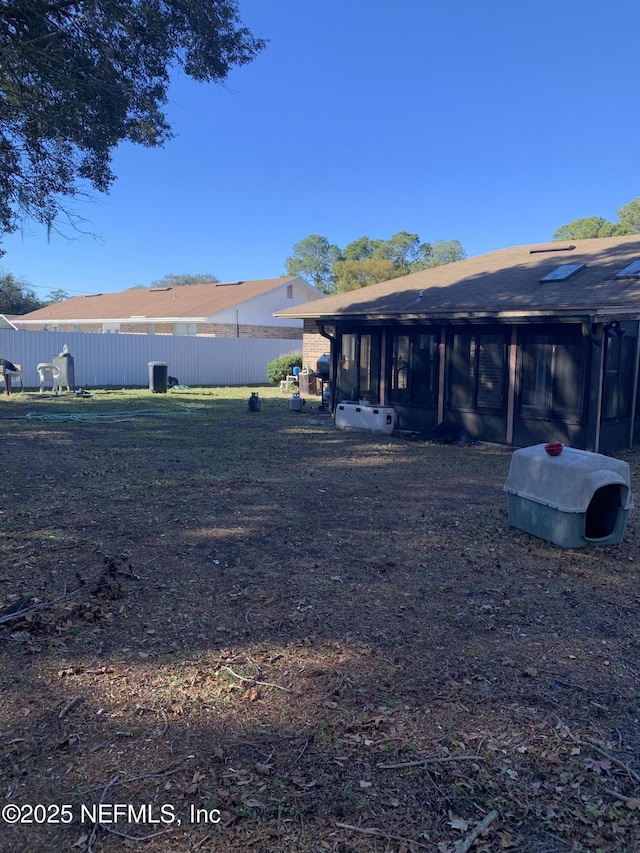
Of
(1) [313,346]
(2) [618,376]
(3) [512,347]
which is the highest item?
(1) [313,346]

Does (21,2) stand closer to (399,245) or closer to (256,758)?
(256,758)

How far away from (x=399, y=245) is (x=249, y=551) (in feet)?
150

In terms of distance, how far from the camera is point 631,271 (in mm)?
10930

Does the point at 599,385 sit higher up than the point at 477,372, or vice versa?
the point at 477,372

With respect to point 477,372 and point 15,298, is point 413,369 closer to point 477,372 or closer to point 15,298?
point 477,372

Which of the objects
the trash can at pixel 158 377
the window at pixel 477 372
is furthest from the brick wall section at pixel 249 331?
the window at pixel 477 372

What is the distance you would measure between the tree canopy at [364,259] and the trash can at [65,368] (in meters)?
26.6

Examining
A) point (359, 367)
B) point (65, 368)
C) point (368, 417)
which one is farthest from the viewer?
point (65, 368)

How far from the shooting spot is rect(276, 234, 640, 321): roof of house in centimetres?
1027

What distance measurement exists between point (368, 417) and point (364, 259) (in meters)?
38.1

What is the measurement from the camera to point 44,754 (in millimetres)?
2740

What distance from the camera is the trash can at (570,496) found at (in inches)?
217

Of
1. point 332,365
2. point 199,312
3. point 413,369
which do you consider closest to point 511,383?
point 413,369

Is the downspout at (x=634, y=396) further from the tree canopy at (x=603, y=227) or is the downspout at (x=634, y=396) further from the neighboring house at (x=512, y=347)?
the tree canopy at (x=603, y=227)
